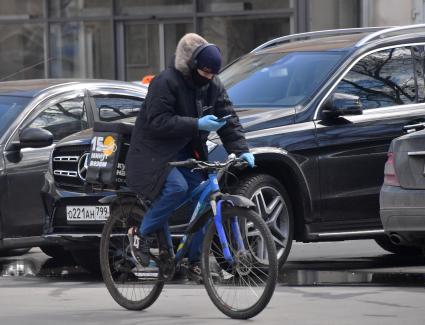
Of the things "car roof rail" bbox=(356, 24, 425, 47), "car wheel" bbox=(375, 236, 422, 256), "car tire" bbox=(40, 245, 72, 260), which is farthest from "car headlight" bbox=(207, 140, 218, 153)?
"car tire" bbox=(40, 245, 72, 260)

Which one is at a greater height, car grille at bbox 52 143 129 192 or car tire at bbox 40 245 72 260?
car grille at bbox 52 143 129 192

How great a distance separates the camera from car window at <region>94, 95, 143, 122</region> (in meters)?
10.9

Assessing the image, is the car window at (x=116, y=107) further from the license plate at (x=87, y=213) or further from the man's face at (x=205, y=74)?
the man's face at (x=205, y=74)

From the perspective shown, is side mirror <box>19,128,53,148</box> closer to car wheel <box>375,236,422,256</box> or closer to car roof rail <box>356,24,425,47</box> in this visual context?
car roof rail <box>356,24,425,47</box>

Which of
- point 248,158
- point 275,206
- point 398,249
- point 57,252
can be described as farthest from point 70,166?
point 398,249

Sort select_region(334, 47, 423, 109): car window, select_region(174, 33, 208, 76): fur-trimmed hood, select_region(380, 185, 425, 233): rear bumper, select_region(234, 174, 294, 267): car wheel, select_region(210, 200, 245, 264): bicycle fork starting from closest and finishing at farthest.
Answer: select_region(210, 200, 245, 264): bicycle fork < select_region(174, 33, 208, 76): fur-trimmed hood < select_region(380, 185, 425, 233): rear bumper < select_region(234, 174, 294, 267): car wheel < select_region(334, 47, 423, 109): car window

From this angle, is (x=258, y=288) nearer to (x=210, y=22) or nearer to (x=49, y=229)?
A: (x=49, y=229)

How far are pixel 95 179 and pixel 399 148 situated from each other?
7.37 feet

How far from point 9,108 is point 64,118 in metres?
0.48

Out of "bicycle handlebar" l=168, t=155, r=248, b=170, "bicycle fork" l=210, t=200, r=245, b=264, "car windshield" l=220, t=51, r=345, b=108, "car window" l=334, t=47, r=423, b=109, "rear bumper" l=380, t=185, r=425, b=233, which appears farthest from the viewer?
"car window" l=334, t=47, r=423, b=109

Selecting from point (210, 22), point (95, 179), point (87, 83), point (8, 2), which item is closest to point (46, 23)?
point (8, 2)

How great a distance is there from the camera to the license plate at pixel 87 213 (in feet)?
30.5

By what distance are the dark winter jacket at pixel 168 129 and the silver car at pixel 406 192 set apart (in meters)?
1.51

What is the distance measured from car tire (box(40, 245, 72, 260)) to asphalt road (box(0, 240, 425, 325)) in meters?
0.32
